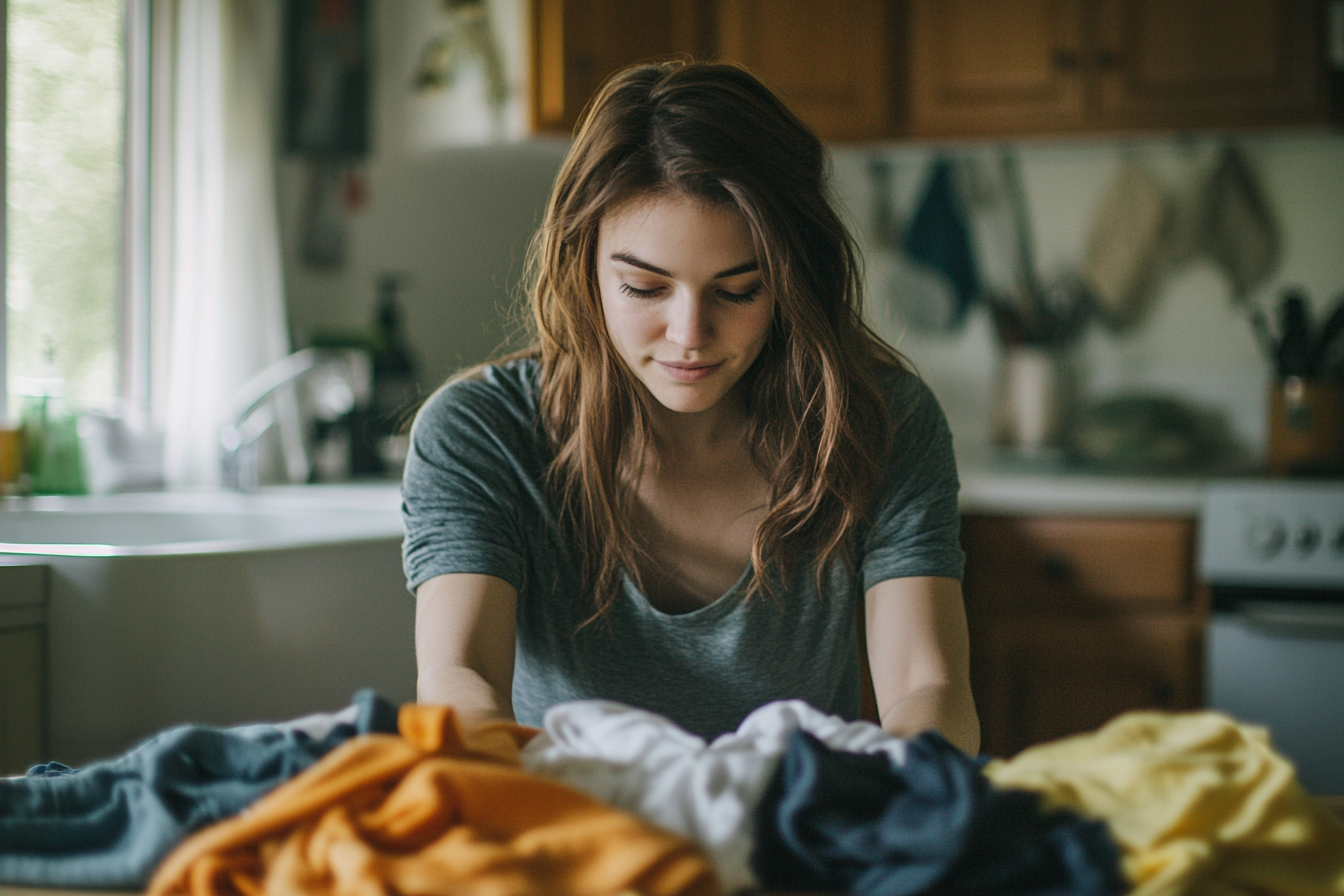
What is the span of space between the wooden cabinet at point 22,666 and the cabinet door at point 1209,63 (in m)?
2.10

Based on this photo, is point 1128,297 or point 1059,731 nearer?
point 1059,731

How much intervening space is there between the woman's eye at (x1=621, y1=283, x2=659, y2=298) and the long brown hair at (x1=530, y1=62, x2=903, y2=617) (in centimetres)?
7

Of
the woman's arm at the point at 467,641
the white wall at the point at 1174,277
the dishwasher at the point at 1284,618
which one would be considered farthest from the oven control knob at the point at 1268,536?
the woman's arm at the point at 467,641

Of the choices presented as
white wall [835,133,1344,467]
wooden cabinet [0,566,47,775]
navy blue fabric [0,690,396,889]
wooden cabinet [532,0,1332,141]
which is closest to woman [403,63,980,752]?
navy blue fabric [0,690,396,889]

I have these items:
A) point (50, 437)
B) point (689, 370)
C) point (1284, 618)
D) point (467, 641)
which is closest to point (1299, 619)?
point (1284, 618)

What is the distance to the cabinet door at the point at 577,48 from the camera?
2.30 m

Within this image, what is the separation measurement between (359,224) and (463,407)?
1548 mm

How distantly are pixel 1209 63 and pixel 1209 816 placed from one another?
84.6 inches

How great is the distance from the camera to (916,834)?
1.84 feet

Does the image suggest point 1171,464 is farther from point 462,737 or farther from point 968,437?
point 462,737

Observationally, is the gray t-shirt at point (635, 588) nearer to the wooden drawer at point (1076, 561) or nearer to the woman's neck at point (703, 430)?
the woman's neck at point (703, 430)

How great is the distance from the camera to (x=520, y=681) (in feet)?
3.78

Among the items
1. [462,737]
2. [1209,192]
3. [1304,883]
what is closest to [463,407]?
[462,737]

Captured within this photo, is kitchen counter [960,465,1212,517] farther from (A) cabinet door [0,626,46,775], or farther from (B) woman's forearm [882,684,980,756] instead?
(A) cabinet door [0,626,46,775]
